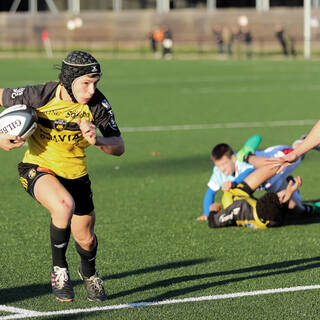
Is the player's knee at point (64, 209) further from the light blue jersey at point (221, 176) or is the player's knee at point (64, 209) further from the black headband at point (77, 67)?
the light blue jersey at point (221, 176)

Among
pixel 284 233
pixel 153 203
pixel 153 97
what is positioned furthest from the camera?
pixel 153 97

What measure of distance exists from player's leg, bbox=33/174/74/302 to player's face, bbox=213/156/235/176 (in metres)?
3.28

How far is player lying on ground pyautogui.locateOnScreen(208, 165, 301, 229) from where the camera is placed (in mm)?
9021

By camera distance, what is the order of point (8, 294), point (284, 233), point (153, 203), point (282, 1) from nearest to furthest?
point (8, 294)
point (284, 233)
point (153, 203)
point (282, 1)

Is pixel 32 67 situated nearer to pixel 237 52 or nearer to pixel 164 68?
pixel 164 68

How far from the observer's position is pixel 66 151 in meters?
6.60

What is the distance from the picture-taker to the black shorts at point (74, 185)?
21.4 ft

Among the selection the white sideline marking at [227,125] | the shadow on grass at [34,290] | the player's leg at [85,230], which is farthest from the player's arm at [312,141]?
the white sideline marking at [227,125]

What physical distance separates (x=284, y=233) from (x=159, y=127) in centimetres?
960

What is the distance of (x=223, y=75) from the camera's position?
36281 mm

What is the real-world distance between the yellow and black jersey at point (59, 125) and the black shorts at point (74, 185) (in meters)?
0.04

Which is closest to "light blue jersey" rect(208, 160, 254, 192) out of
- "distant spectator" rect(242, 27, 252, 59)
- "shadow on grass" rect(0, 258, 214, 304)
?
"shadow on grass" rect(0, 258, 214, 304)

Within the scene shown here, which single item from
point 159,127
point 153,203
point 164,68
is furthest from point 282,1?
point 153,203

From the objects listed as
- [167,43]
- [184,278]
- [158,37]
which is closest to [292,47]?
[167,43]
